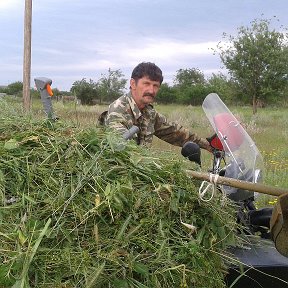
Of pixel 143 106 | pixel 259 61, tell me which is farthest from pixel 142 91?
pixel 259 61

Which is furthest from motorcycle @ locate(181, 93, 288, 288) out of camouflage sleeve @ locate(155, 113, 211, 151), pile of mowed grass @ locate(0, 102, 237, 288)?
camouflage sleeve @ locate(155, 113, 211, 151)

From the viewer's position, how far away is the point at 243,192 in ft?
10.1

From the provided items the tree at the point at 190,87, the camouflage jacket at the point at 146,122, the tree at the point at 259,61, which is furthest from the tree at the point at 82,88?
the tree at the point at 190,87

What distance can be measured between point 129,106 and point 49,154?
219 centimetres

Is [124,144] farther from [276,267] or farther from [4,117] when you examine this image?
[276,267]

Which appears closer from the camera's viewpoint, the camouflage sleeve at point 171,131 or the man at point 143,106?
the man at point 143,106

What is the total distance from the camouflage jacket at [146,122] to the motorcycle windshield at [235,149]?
0.77 meters

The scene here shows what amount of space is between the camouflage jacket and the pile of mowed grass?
1738 millimetres

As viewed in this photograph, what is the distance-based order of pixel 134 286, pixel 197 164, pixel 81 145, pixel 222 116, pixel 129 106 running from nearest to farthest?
pixel 134 286, pixel 81 145, pixel 197 164, pixel 222 116, pixel 129 106

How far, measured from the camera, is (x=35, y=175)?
2412 millimetres

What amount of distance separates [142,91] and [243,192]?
1924 mm

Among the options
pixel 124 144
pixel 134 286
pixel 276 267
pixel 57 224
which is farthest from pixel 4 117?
pixel 276 267

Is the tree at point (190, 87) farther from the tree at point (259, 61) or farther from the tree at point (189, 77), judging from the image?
the tree at point (259, 61)

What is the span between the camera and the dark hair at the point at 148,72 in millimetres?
4711
